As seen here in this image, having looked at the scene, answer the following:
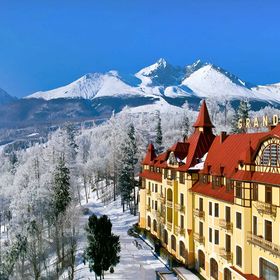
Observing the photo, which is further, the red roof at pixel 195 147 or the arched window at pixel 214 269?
the red roof at pixel 195 147

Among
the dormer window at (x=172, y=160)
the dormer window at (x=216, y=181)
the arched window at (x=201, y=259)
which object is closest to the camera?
the dormer window at (x=216, y=181)

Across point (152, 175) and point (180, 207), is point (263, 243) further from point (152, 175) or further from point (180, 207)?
point (152, 175)

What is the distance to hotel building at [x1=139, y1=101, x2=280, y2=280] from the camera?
109ft

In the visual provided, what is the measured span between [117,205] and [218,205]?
2281 inches

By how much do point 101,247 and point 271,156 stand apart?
72.1ft

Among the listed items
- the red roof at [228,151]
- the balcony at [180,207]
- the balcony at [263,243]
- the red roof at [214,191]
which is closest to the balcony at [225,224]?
the red roof at [214,191]

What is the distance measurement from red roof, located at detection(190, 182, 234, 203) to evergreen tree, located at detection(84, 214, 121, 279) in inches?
432

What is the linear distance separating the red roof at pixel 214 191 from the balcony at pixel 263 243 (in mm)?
4323

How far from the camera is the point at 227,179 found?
39875 mm

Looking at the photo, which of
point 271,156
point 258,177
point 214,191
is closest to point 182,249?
point 214,191

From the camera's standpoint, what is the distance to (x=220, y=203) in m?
40.7

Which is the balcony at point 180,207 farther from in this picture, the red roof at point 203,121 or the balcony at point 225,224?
the red roof at point 203,121

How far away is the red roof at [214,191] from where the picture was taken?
39.0m

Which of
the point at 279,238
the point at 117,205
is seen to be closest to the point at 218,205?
the point at 279,238
